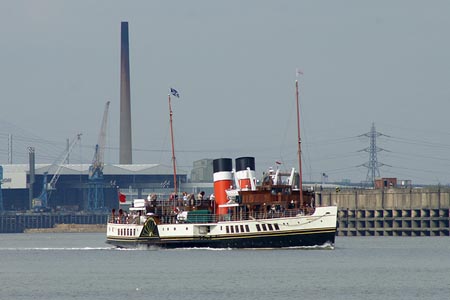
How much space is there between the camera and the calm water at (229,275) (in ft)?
261

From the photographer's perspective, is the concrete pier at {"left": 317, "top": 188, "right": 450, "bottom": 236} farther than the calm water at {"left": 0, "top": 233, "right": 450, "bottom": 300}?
Yes

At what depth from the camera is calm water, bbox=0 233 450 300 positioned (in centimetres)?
7962

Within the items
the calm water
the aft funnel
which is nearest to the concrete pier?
the calm water

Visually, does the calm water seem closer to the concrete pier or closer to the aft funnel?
the aft funnel

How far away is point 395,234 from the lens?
190 meters

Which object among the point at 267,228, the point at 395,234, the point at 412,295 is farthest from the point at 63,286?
the point at 395,234

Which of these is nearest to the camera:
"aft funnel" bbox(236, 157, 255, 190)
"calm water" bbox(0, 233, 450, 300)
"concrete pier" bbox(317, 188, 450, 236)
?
"calm water" bbox(0, 233, 450, 300)

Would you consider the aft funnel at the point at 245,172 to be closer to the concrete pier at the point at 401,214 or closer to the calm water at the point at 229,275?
the calm water at the point at 229,275

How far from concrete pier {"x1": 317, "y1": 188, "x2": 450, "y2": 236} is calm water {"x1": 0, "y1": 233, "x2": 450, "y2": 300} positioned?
5928 cm

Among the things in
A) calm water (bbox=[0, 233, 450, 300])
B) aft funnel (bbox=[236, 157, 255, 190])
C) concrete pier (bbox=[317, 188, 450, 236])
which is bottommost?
calm water (bbox=[0, 233, 450, 300])

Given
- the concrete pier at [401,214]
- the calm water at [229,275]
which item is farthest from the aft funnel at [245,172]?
the concrete pier at [401,214]

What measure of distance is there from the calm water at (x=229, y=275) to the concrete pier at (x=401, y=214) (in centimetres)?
5928

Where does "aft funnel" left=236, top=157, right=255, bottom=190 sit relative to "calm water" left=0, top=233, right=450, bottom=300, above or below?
above

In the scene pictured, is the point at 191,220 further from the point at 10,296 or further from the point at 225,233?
the point at 10,296
